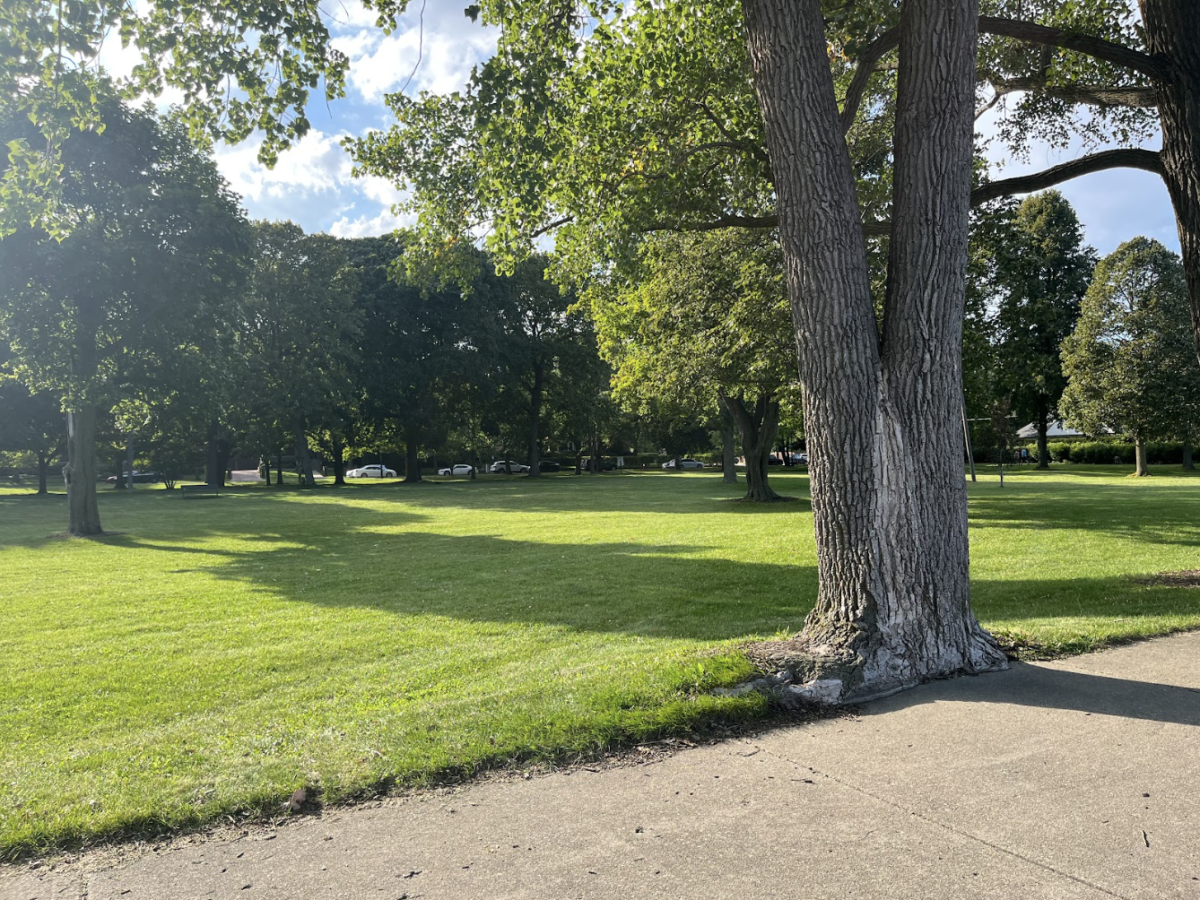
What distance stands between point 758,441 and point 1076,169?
20.0 metres

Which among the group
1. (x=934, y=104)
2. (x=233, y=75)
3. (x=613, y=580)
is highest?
(x=233, y=75)

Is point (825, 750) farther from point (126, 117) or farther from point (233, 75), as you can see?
point (126, 117)

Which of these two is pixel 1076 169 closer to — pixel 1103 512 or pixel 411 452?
pixel 1103 512

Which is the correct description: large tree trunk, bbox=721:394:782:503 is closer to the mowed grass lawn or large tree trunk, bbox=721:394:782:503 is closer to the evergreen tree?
the mowed grass lawn

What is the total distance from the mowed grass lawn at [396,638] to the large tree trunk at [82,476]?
1209 millimetres

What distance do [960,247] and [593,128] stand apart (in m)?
5.39

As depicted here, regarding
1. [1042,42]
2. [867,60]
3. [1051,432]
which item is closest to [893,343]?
[867,60]

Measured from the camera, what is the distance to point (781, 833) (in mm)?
3211

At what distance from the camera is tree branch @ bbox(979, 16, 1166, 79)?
282 inches

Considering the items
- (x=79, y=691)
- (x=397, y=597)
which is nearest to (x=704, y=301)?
(x=397, y=597)

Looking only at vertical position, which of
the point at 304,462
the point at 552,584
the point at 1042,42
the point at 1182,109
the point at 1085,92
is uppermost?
the point at 1085,92

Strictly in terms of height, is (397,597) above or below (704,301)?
below

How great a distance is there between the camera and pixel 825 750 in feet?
13.7

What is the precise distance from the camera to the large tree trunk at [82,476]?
20875 mm
